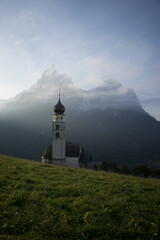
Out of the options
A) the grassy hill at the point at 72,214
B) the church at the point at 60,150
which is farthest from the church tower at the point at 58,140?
the grassy hill at the point at 72,214

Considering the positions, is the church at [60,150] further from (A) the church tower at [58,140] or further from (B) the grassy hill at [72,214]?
(B) the grassy hill at [72,214]

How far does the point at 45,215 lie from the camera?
595 cm

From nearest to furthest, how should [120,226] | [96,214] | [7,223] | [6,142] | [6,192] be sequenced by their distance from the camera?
[7,223] < [120,226] < [96,214] < [6,192] < [6,142]

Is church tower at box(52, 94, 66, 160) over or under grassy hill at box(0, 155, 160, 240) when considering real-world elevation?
over

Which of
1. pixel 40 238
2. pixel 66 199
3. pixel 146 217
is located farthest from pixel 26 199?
pixel 146 217

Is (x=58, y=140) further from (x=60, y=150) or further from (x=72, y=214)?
(x=72, y=214)

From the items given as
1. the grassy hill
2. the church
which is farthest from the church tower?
the grassy hill

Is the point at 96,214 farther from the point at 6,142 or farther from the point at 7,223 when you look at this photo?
the point at 6,142

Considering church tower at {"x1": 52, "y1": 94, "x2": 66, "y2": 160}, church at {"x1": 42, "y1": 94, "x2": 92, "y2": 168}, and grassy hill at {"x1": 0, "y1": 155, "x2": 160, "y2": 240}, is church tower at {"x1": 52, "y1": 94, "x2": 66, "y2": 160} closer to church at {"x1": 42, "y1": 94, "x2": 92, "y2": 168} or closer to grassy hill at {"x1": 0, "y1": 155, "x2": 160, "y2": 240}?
church at {"x1": 42, "y1": 94, "x2": 92, "y2": 168}

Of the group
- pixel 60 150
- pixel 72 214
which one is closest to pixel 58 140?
pixel 60 150

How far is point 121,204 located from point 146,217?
48.2 inches

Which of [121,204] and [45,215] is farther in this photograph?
[121,204]

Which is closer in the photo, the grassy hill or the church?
the grassy hill

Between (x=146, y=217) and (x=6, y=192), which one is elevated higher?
(x=6, y=192)
